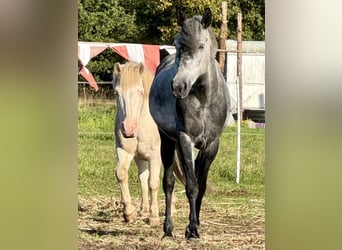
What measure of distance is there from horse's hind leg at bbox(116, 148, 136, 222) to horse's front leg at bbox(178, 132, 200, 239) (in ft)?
0.79

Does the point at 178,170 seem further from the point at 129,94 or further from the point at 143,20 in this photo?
the point at 143,20

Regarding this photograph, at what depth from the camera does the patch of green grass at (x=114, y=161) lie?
3066mm

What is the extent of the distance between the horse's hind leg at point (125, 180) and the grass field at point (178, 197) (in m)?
0.03

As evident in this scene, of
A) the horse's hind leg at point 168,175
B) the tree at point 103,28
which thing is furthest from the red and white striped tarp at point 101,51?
the horse's hind leg at point 168,175

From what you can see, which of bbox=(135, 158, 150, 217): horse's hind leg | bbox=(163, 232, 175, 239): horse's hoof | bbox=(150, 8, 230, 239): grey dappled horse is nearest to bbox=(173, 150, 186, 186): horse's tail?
bbox=(150, 8, 230, 239): grey dappled horse

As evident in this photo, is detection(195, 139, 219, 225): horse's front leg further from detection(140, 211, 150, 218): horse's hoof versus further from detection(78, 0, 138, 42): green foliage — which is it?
detection(78, 0, 138, 42): green foliage

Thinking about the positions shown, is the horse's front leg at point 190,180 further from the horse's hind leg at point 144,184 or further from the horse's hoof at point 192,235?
the horse's hind leg at point 144,184

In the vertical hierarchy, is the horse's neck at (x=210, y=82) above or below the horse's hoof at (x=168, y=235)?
above

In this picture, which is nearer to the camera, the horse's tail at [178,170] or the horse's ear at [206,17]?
the horse's ear at [206,17]

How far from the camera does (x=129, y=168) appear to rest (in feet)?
10.2

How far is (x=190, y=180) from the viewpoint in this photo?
3127 millimetres
